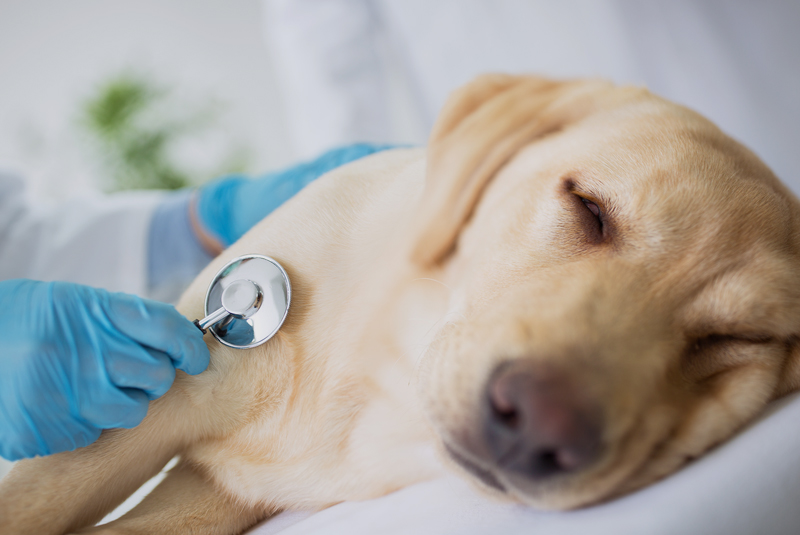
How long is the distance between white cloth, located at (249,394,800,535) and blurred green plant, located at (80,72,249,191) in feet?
15.0

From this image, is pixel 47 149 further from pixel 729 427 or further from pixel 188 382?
pixel 729 427

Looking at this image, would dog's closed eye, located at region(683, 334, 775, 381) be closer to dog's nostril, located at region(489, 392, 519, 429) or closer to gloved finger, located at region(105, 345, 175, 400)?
dog's nostril, located at region(489, 392, 519, 429)

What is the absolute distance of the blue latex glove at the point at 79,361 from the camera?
1.17 metres

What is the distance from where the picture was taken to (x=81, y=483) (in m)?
1.14

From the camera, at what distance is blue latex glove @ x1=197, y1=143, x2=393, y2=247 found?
247 cm

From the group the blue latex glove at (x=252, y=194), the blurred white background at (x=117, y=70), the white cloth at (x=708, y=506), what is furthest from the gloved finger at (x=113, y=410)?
the blurred white background at (x=117, y=70)

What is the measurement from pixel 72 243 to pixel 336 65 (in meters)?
2.10

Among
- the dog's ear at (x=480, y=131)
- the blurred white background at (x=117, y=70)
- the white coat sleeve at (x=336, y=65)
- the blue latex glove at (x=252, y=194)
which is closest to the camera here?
the dog's ear at (x=480, y=131)

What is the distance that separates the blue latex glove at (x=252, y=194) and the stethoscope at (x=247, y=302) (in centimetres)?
123

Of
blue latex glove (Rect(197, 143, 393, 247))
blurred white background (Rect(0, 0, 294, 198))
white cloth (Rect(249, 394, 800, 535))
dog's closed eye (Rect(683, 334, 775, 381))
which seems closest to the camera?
white cloth (Rect(249, 394, 800, 535))

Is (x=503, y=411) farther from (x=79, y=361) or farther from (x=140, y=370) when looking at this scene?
(x=79, y=361)

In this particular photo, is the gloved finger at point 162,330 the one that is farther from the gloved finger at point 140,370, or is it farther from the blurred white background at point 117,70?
the blurred white background at point 117,70

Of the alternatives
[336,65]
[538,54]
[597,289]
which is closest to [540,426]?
[597,289]

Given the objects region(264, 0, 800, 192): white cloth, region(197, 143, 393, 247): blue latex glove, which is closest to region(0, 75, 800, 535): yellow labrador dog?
region(197, 143, 393, 247): blue latex glove
